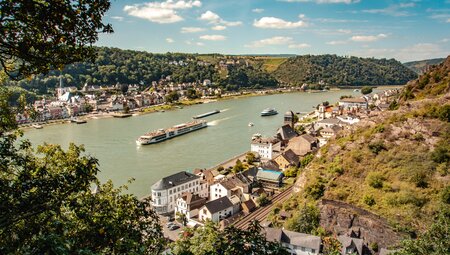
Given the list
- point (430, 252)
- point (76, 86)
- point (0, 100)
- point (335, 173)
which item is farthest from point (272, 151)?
point (76, 86)

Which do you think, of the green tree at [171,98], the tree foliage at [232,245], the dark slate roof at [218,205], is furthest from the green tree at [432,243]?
the green tree at [171,98]

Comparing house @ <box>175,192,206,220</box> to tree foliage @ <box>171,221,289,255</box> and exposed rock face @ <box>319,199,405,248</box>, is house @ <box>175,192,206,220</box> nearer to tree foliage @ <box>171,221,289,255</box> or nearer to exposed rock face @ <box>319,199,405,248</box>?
exposed rock face @ <box>319,199,405,248</box>

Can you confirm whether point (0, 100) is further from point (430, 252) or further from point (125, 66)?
point (125, 66)

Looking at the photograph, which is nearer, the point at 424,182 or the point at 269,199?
the point at 424,182

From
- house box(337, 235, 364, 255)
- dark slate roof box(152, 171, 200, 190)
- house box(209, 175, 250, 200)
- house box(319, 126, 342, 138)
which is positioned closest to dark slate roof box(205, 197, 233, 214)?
house box(209, 175, 250, 200)

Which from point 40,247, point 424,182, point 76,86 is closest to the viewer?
point 40,247

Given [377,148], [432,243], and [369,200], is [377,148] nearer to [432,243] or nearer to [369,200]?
[369,200]

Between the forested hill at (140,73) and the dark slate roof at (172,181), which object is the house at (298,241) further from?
the forested hill at (140,73)
